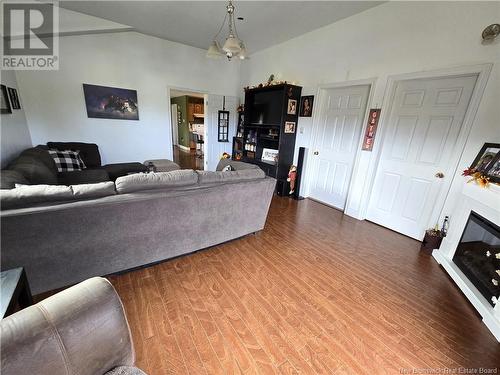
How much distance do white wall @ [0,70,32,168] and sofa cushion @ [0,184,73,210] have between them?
1.86 m

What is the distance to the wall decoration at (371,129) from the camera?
2965 millimetres

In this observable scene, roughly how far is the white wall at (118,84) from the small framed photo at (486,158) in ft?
16.3

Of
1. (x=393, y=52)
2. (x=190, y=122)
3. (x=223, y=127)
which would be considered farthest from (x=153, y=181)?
(x=190, y=122)

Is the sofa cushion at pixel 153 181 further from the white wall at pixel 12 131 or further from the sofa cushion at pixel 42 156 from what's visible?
the white wall at pixel 12 131

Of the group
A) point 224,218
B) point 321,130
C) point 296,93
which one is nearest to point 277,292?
→ point 224,218

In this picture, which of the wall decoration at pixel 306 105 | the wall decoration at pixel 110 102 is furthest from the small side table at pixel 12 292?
the wall decoration at pixel 306 105

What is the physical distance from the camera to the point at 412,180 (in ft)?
9.06

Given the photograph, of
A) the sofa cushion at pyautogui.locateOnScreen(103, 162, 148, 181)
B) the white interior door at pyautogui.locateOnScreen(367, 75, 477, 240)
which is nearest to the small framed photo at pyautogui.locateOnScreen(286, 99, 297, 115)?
the white interior door at pyautogui.locateOnScreen(367, 75, 477, 240)

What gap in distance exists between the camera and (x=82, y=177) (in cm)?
300

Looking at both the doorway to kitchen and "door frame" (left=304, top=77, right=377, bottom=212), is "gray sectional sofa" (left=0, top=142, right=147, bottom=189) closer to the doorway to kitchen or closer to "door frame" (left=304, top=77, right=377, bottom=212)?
"door frame" (left=304, top=77, right=377, bottom=212)

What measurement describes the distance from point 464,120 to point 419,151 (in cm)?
52

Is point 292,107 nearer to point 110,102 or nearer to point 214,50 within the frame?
point 214,50

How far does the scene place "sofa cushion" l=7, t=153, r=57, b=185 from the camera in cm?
209

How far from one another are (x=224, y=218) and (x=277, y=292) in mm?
876
